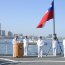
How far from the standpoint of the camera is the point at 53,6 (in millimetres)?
29500

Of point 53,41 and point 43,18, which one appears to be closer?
point 53,41

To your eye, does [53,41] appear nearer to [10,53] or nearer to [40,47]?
[40,47]

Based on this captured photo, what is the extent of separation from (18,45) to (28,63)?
17.3ft

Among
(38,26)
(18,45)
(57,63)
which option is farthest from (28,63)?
(38,26)

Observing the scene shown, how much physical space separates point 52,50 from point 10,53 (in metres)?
3.87

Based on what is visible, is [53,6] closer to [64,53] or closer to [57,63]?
[64,53]

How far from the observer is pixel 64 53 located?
27422 millimetres

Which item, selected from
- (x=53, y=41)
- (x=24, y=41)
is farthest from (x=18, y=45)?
(x=53, y=41)

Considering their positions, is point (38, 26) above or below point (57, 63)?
above

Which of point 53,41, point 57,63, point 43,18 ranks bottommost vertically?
point 57,63

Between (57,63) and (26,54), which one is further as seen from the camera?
(26,54)

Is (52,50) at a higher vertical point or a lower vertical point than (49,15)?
lower

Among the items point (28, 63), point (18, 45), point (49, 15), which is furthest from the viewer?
point (49, 15)

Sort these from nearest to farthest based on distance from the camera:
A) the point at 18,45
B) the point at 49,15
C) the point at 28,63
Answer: the point at 28,63, the point at 18,45, the point at 49,15
